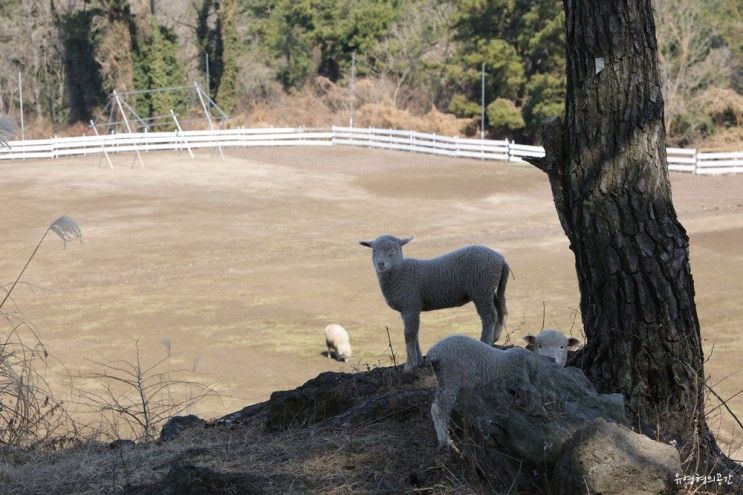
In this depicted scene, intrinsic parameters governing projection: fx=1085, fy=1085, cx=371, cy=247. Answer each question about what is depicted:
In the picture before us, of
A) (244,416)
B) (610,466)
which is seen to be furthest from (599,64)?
(244,416)

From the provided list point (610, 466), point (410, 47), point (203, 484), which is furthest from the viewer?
point (410, 47)

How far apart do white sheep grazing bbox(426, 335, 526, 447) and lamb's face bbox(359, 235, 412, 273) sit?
270cm

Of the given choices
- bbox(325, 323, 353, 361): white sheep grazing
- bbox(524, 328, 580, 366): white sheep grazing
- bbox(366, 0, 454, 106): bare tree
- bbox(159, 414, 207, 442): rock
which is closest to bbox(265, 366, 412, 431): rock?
bbox(159, 414, 207, 442): rock

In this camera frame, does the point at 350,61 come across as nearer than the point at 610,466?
No

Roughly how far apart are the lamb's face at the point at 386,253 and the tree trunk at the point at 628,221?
208cm

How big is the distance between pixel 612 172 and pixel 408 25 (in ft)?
169

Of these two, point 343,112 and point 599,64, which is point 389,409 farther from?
point 343,112

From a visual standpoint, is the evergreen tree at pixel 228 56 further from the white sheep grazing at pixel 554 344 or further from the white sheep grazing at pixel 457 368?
the white sheep grazing at pixel 457 368

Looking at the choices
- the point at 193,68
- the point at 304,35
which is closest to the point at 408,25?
the point at 304,35

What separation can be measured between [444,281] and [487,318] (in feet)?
1.57

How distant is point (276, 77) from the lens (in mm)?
60875

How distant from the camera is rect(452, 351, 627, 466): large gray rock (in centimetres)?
478

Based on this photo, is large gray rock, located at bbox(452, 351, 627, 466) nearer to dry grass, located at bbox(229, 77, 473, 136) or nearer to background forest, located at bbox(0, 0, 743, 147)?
background forest, located at bbox(0, 0, 743, 147)

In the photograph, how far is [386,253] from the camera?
826 cm
